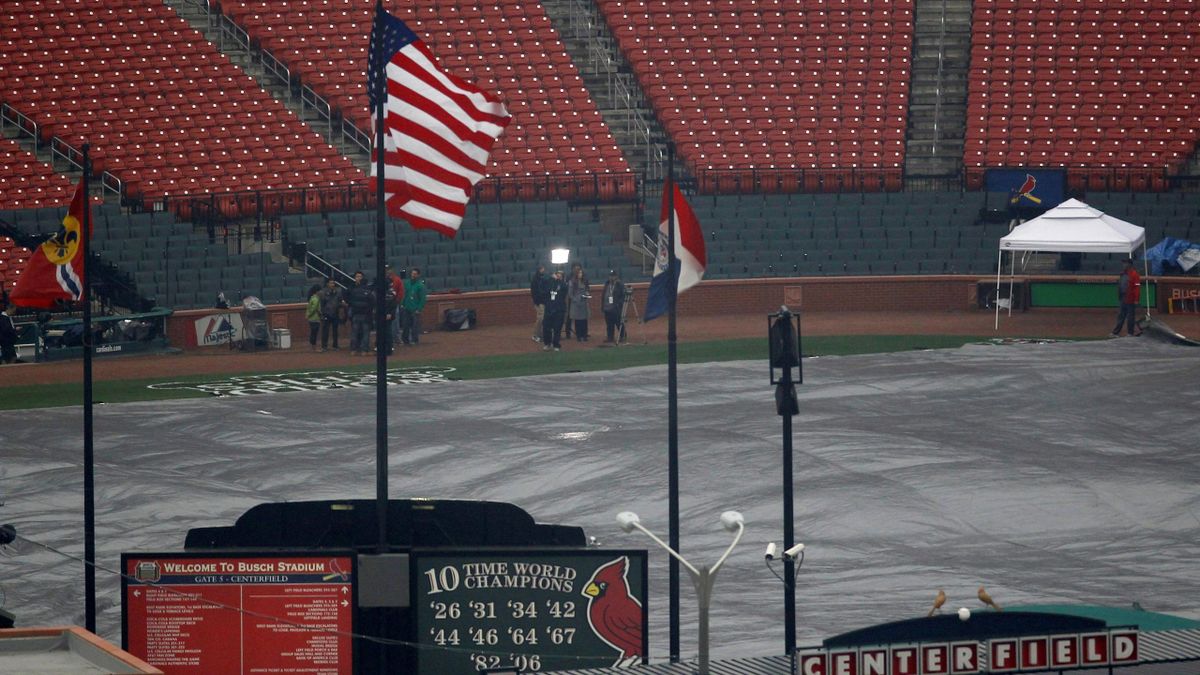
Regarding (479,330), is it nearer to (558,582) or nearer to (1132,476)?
(1132,476)

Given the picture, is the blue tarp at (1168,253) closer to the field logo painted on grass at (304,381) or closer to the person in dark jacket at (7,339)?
the field logo painted on grass at (304,381)

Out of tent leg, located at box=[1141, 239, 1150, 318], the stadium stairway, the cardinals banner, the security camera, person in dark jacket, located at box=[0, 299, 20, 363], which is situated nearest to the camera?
the security camera

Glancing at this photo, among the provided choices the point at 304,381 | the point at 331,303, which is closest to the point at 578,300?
the point at 331,303

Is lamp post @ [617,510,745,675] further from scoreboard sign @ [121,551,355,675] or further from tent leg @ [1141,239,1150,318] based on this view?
tent leg @ [1141,239,1150,318]

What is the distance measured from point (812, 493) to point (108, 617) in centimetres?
888

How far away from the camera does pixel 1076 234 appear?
35.3 m

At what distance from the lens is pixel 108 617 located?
18266 millimetres

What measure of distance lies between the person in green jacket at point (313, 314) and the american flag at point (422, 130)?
19269 mm

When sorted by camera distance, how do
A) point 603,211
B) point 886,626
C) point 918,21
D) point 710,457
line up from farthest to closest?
→ point 918,21, point 603,211, point 710,457, point 886,626

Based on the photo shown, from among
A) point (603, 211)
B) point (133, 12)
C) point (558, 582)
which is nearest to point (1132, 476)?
point (558, 582)

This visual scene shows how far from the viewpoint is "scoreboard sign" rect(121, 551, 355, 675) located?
46.3 feet

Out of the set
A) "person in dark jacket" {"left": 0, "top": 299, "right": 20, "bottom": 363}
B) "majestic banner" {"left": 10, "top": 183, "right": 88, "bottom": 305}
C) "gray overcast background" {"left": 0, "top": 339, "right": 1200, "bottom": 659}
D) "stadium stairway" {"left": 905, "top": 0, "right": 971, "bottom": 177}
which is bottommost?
"gray overcast background" {"left": 0, "top": 339, "right": 1200, "bottom": 659}

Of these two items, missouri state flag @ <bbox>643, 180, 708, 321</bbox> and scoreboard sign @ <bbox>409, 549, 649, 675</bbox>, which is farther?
missouri state flag @ <bbox>643, 180, 708, 321</bbox>

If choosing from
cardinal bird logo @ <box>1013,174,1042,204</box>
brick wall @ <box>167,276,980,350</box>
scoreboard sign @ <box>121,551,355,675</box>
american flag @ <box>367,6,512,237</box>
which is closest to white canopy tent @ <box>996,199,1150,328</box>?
brick wall @ <box>167,276,980,350</box>
